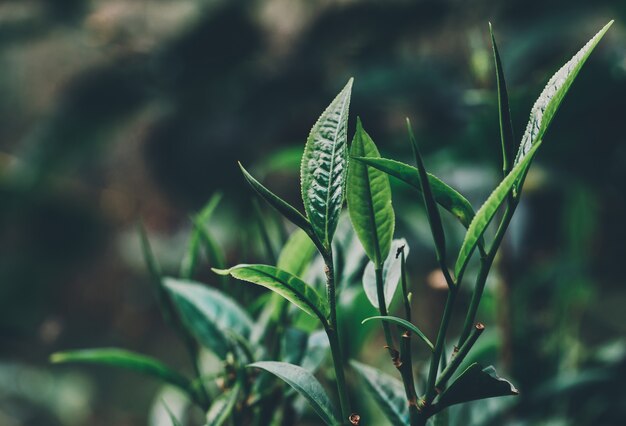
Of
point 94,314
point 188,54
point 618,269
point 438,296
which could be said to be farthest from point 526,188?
point 94,314

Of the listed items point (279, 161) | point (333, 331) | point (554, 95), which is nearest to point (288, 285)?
point (333, 331)

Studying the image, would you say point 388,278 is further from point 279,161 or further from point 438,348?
point 279,161

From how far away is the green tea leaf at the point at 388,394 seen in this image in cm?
35

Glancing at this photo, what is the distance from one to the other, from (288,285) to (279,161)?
333 mm

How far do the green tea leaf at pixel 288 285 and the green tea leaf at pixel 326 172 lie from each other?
0.02 m

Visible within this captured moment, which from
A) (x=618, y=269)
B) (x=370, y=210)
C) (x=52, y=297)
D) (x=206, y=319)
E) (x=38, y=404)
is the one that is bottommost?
(x=38, y=404)

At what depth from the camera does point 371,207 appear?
0.98 feet

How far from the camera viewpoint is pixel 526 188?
96 centimetres

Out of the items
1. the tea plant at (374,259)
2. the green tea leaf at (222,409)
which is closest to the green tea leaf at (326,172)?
the tea plant at (374,259)

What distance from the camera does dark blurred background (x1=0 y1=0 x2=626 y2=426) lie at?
0.65 metres

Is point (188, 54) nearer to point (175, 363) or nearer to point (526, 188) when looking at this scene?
point (526, 188)

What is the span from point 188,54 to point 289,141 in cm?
24

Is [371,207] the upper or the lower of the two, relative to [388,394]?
upper

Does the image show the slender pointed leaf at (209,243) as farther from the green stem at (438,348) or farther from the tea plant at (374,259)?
the green stem at (438,348)
